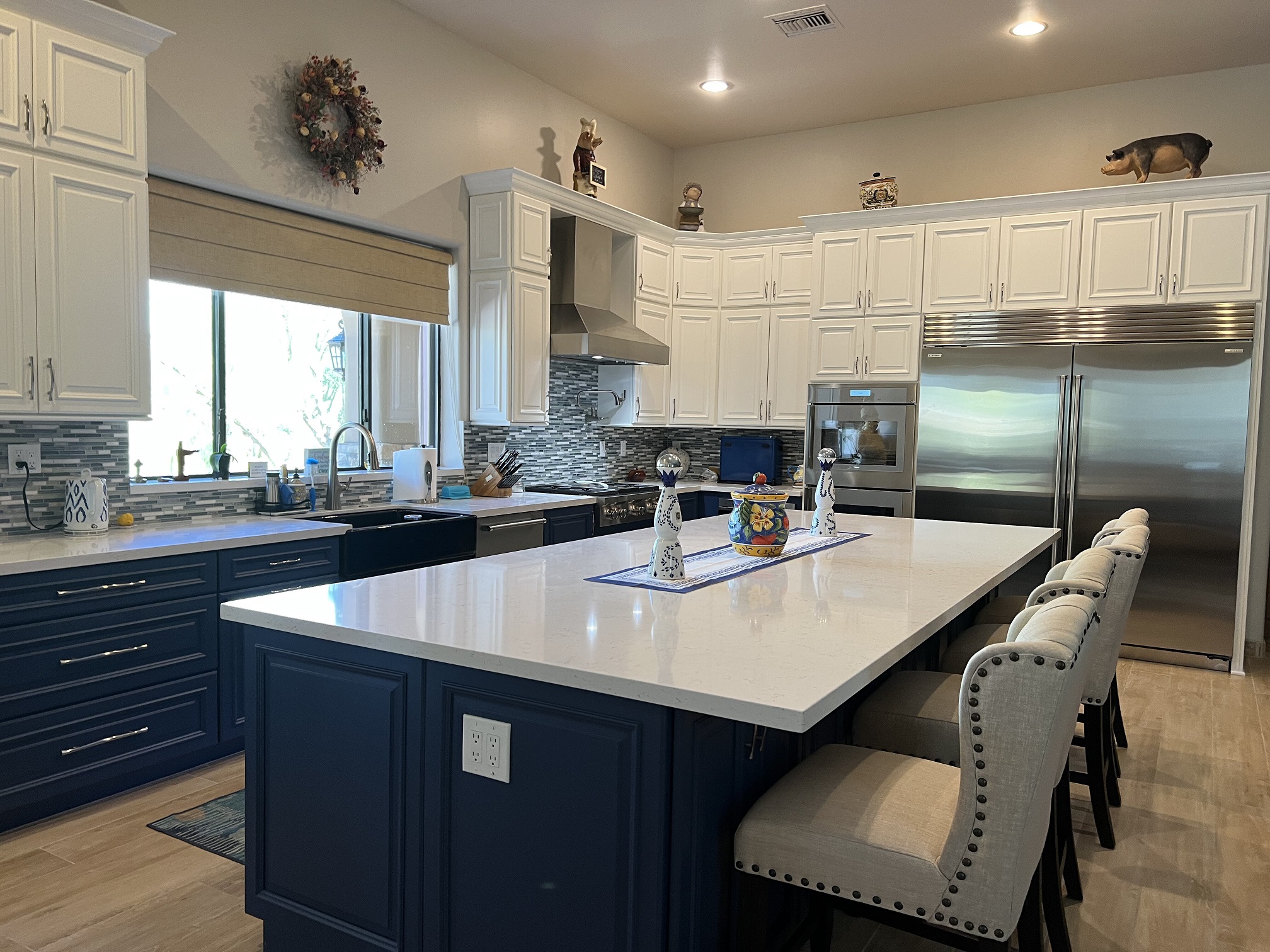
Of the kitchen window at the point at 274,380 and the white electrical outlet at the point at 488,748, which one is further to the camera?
the kitchen window at the point at 274,380

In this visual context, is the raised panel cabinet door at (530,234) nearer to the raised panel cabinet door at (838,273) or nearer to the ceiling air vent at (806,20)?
the ceiling air vent at (806,20)

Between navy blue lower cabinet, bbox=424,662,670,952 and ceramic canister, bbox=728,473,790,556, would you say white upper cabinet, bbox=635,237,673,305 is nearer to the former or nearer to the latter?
ceramic canister, bbox=728,473,790,556

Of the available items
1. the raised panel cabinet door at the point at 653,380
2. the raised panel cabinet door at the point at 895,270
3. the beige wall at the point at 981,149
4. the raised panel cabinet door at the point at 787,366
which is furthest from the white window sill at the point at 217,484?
the beige wall at the point at 981,149

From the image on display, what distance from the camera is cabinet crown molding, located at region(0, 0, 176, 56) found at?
9.06 ft

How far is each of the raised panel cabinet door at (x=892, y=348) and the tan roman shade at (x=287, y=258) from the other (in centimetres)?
255

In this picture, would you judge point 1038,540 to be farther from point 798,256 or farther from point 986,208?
point 798,256

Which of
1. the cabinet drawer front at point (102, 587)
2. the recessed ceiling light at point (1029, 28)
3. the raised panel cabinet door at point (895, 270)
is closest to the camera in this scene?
the cabinet drawer front at point (102, 587)

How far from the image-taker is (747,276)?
6.22 meters

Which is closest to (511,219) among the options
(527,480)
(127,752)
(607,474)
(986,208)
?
(527,480)

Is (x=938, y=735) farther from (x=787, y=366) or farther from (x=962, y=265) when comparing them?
(x=787, y=366)

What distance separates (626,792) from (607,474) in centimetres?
483

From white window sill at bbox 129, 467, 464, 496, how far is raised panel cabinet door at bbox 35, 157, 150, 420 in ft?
1.63

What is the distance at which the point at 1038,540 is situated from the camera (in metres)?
3.41

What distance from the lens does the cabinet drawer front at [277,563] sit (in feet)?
10.6
